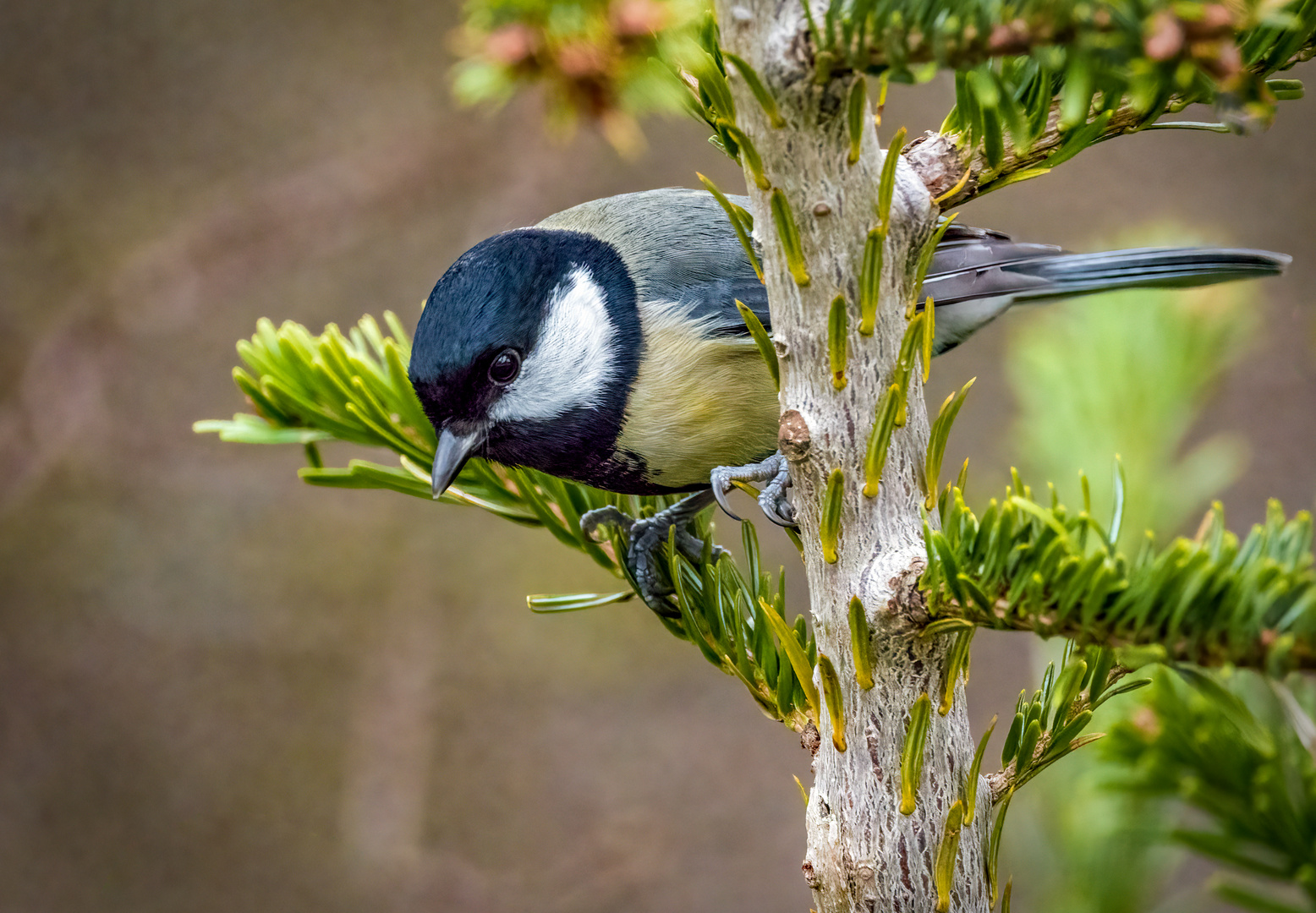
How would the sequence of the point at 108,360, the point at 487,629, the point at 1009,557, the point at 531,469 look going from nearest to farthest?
1. the point at 1009,557
2. the point at 531,469
3. the point at 108,360
4. the point at 487,629

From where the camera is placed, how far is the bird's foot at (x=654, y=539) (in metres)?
0.65

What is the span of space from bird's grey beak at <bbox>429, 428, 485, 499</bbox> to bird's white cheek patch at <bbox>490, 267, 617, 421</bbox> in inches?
1.9

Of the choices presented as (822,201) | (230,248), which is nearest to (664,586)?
(822,201)

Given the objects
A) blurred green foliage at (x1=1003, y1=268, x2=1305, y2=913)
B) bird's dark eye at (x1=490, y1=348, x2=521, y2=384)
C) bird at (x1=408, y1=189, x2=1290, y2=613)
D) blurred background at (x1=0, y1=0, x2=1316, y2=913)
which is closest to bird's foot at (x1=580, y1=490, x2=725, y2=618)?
bird at (x1=408, y1=189, x2=1290, y2=613)

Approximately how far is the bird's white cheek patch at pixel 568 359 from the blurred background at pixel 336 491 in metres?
0.98

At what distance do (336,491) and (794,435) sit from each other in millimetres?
1521

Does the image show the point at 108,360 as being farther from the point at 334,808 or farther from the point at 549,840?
the point at 549,840

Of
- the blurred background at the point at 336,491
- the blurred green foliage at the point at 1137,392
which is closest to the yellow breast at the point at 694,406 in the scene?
the blurred green foliage at the point at 1137,392

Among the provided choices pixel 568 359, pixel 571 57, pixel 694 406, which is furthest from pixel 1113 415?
pixel 571 57

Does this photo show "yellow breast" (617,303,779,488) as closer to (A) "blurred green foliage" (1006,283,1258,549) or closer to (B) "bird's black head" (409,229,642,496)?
(B) "bird's black head" (409,229,642,496)

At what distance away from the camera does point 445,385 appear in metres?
0.71

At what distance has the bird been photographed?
0.71 m

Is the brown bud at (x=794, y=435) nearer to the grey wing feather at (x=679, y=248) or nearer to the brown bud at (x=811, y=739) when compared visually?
the brown bud at (x=811, y=739)

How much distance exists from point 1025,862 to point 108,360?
1619 mm
